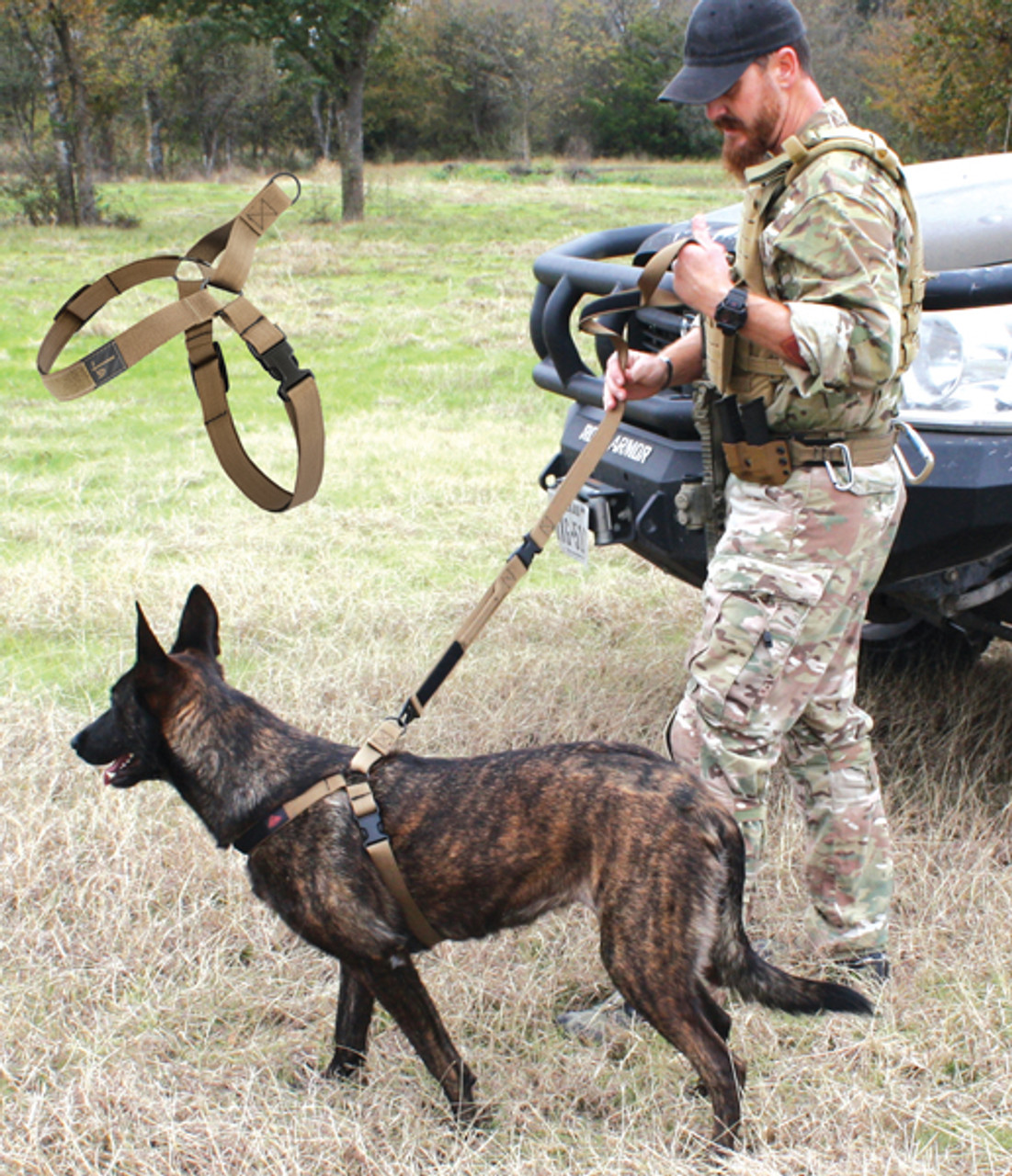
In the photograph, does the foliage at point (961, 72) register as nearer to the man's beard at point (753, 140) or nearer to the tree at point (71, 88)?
the tree at point (71, 88)

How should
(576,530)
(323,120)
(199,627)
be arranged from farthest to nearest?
(323,120) < (576,530) < (199,627)

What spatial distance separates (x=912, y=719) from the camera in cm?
391

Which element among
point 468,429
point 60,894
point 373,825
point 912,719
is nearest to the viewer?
point 373,825

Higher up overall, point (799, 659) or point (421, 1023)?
point (799, 659)

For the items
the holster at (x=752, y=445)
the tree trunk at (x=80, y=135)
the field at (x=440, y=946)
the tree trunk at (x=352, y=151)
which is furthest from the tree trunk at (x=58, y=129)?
the holster at (x=752, y=445)

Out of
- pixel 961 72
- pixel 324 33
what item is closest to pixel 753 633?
pixel 961 72

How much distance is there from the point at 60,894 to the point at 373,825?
48.0 inches

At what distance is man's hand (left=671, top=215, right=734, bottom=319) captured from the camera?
2373mm

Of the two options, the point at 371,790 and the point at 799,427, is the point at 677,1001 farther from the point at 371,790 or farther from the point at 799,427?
the point at 799,427

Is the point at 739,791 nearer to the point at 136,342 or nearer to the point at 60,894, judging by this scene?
the point at 136,342

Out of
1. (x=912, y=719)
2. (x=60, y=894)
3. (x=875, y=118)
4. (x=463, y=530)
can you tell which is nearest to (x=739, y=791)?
(x=912, y=719)

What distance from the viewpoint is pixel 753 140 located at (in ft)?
8.26

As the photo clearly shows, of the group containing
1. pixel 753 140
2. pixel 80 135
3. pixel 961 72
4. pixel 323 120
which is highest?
pixel 323 120

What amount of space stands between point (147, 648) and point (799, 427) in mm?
1489
